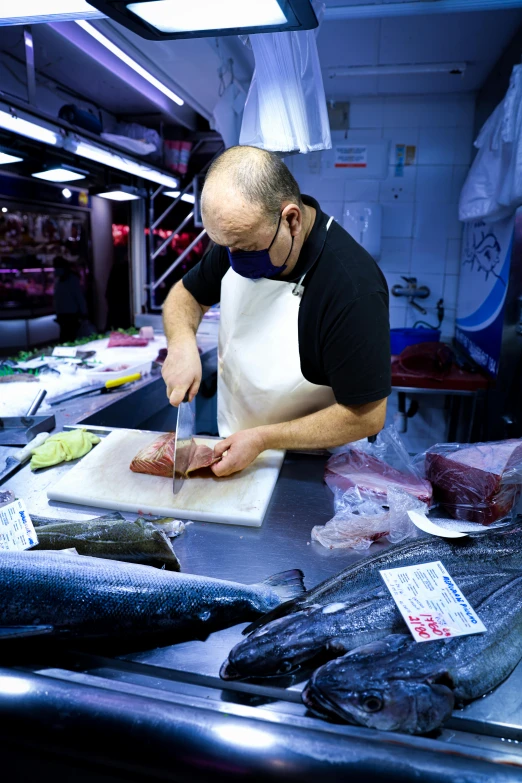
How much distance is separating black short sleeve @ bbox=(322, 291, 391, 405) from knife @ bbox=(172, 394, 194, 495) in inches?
24.6

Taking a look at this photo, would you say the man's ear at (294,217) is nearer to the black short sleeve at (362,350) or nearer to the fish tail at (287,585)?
the black short sleeve at (362,350)

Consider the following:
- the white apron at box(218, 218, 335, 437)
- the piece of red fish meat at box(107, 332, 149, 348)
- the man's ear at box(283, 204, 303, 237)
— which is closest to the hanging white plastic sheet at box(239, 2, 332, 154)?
the white apron at box(218, 218, 335, 437)

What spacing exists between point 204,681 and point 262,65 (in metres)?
3.00

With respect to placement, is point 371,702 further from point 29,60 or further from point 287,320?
point 29,60

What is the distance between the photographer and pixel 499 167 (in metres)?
4.20

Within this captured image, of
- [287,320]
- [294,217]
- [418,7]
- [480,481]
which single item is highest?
[418,7]

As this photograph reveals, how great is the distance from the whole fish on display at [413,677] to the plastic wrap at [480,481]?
631 mm

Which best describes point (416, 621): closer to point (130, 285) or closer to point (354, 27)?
point (354, 27)

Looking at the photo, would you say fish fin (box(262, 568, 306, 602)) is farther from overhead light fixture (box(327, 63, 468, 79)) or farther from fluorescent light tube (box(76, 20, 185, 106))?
overhead light fixture (box(327, 63, 468, 79))

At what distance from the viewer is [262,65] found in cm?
292

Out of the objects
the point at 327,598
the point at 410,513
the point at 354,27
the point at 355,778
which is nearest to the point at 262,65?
the point at 354,27

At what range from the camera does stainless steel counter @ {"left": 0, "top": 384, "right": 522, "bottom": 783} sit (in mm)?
897

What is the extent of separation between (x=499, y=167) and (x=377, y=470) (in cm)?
329

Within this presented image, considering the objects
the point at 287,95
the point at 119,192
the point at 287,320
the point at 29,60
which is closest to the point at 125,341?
the point at 119,192
